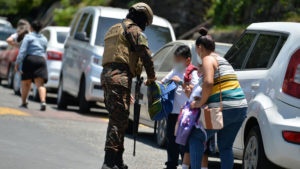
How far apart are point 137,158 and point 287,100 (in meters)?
3.02

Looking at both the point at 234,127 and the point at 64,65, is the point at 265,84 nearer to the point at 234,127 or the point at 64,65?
the point at 234,127

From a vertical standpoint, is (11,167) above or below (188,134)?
below

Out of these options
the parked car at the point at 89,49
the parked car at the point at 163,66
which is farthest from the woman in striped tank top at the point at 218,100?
the parked car at the point at 89,49

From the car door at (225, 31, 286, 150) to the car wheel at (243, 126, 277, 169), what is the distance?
338mm

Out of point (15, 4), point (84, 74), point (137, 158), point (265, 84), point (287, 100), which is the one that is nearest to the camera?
point (287, 100)

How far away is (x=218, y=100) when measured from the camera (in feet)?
20.9

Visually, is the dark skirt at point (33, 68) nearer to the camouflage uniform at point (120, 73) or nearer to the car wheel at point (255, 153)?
the camouflage uniform at point (120, 73)

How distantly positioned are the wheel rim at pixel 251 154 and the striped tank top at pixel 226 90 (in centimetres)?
72

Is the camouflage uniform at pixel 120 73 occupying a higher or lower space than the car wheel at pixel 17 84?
higher

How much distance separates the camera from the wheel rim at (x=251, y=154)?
6982mm

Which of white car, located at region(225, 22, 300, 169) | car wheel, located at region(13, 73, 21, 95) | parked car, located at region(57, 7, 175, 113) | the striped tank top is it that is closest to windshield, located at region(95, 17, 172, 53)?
parked car, located at region(57, 7, 175, 113)

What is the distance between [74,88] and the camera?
14594mm

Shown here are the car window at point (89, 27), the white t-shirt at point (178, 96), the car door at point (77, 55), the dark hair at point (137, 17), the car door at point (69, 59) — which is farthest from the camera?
the car door at point (69, 59)

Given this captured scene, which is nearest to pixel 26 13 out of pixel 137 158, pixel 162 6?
pixel 162 6
